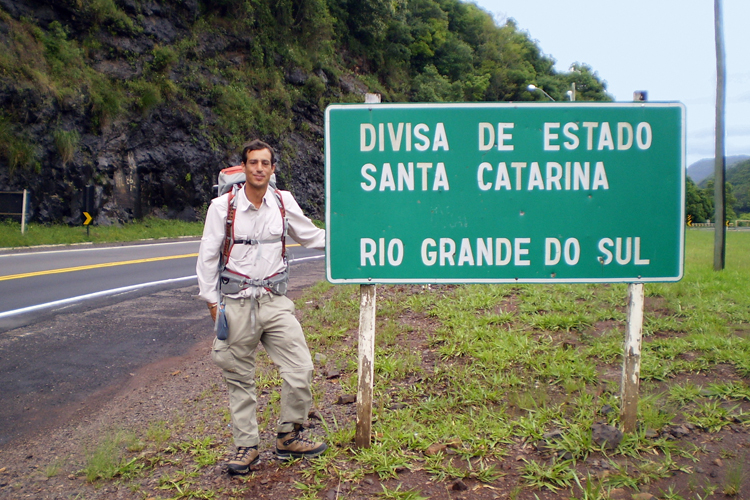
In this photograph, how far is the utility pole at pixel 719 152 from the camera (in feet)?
34.8

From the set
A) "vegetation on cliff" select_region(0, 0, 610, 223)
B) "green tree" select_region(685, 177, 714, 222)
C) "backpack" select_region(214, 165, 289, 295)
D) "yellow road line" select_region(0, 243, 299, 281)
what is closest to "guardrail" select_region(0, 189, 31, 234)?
"vegetation on cliff" select_region(0, 0, 610, 223)

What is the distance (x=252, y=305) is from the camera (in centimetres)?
321

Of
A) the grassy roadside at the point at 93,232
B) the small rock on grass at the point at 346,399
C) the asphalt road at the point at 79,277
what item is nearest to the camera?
the small rock on grass at the point at 346,399

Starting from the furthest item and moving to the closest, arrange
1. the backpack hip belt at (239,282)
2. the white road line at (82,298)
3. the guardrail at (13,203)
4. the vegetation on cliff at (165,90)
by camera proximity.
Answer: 1. the vegetation on cliff at (165,90)
2. the guardrail at (13,203)
3. the white road line at (82,298)
4. the backpack hip belt at (239,282)

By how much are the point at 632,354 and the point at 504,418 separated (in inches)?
35.1

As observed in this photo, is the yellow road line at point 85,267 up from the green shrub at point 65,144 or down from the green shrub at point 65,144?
down

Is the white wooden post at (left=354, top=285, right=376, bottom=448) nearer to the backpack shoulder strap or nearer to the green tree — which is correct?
the backpack shoulder strap

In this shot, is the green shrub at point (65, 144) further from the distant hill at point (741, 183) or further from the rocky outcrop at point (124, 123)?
the distant hill at point (741, 183)

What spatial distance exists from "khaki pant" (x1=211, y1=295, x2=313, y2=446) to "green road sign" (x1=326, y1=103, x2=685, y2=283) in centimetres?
40

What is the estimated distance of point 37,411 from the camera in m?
4.38

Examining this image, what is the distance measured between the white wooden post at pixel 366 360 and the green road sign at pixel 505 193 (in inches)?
3.7

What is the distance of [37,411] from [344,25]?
3875cm

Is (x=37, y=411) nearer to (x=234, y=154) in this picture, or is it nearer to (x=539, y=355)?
(x=539, y=355)

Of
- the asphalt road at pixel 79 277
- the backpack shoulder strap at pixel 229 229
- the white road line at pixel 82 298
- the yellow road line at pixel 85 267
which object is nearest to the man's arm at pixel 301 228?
the backpack shoulder strap at pixel 229 229
